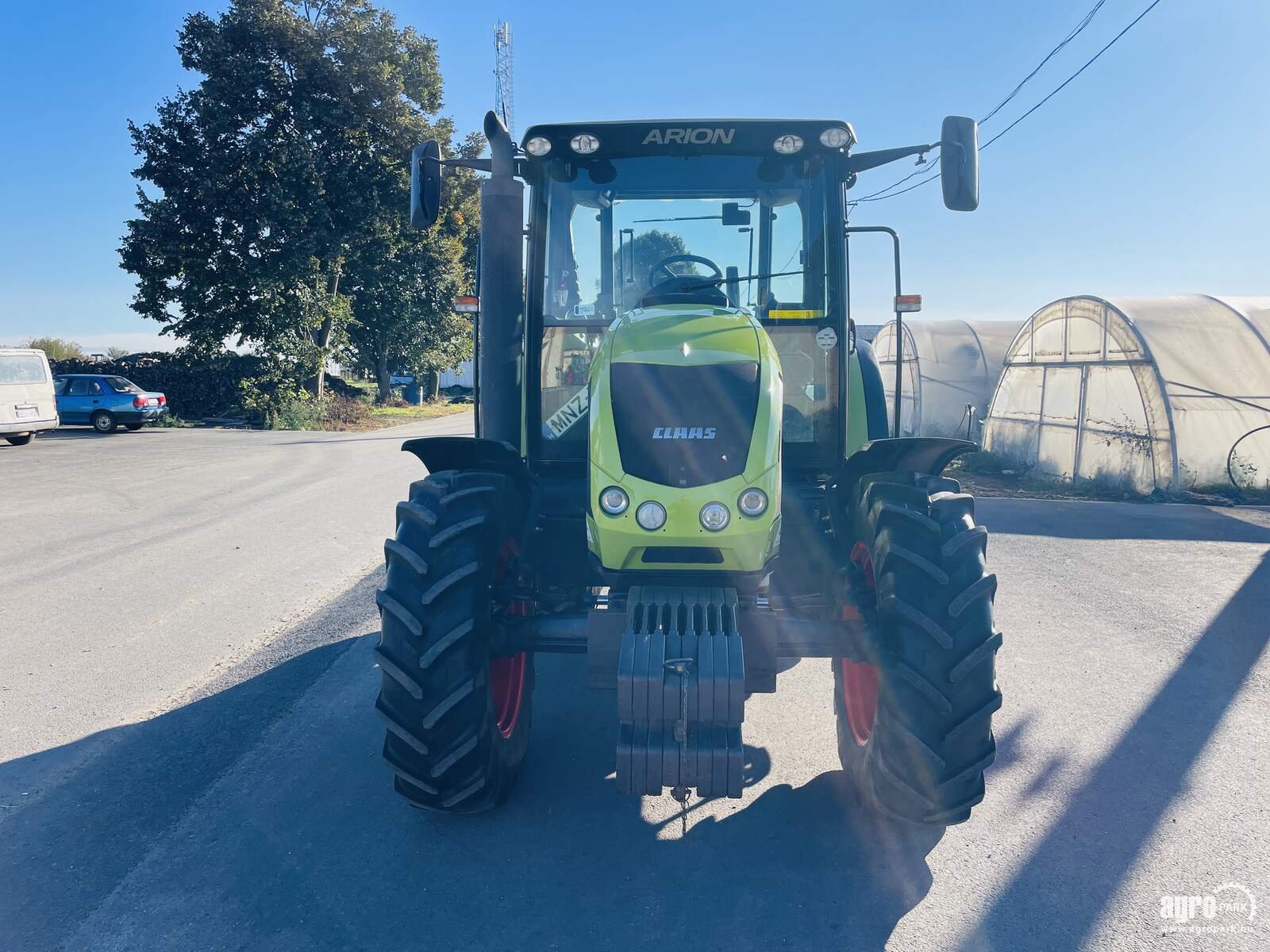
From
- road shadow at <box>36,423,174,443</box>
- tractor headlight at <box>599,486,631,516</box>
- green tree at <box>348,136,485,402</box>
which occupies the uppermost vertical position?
green tree at <box>348,136,485,402</box>

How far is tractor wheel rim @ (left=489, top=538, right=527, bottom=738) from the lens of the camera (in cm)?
376

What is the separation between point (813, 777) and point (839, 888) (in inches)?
32.4

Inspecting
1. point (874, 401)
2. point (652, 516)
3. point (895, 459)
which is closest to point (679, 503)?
point (652, 516)

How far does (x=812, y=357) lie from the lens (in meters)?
4.26

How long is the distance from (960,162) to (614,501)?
2.29m

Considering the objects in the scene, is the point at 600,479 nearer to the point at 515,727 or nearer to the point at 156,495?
the point at 515,727

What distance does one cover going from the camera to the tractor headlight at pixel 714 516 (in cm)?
315

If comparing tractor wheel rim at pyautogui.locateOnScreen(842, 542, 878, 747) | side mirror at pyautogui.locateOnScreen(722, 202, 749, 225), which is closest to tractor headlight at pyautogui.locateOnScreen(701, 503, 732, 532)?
tractor wheel rim at pyautogui.locateOnScreen(842, 542, 878, 747)

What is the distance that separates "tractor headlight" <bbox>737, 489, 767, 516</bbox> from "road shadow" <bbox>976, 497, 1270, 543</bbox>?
7.73m

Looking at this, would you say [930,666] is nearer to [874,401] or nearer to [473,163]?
[874,401]
